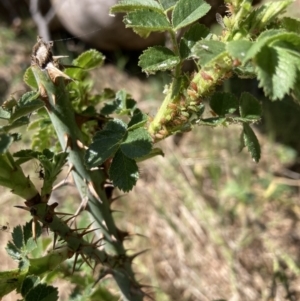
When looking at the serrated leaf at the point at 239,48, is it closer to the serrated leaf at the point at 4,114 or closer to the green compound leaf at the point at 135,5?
the green compound leaf at the point at 135,5

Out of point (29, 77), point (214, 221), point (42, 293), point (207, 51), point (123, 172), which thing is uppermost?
point (207, 51)

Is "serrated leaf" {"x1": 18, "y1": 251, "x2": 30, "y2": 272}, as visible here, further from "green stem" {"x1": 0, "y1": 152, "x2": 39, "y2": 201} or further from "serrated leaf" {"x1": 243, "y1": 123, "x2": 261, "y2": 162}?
"serrated leaf" {"x1": 243, "y1": 123, "x2": 261, "y2": 162}

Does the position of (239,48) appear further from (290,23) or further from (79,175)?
(79,175)

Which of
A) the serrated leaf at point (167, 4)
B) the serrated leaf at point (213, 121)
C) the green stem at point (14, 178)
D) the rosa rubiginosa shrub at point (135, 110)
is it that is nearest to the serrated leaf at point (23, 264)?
the rosa rubiginosa shrub at point (135, 110)

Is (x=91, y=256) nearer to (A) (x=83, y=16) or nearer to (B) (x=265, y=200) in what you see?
(B) (x=265, y=200)

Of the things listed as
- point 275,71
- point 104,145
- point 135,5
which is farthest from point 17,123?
point 275,71
